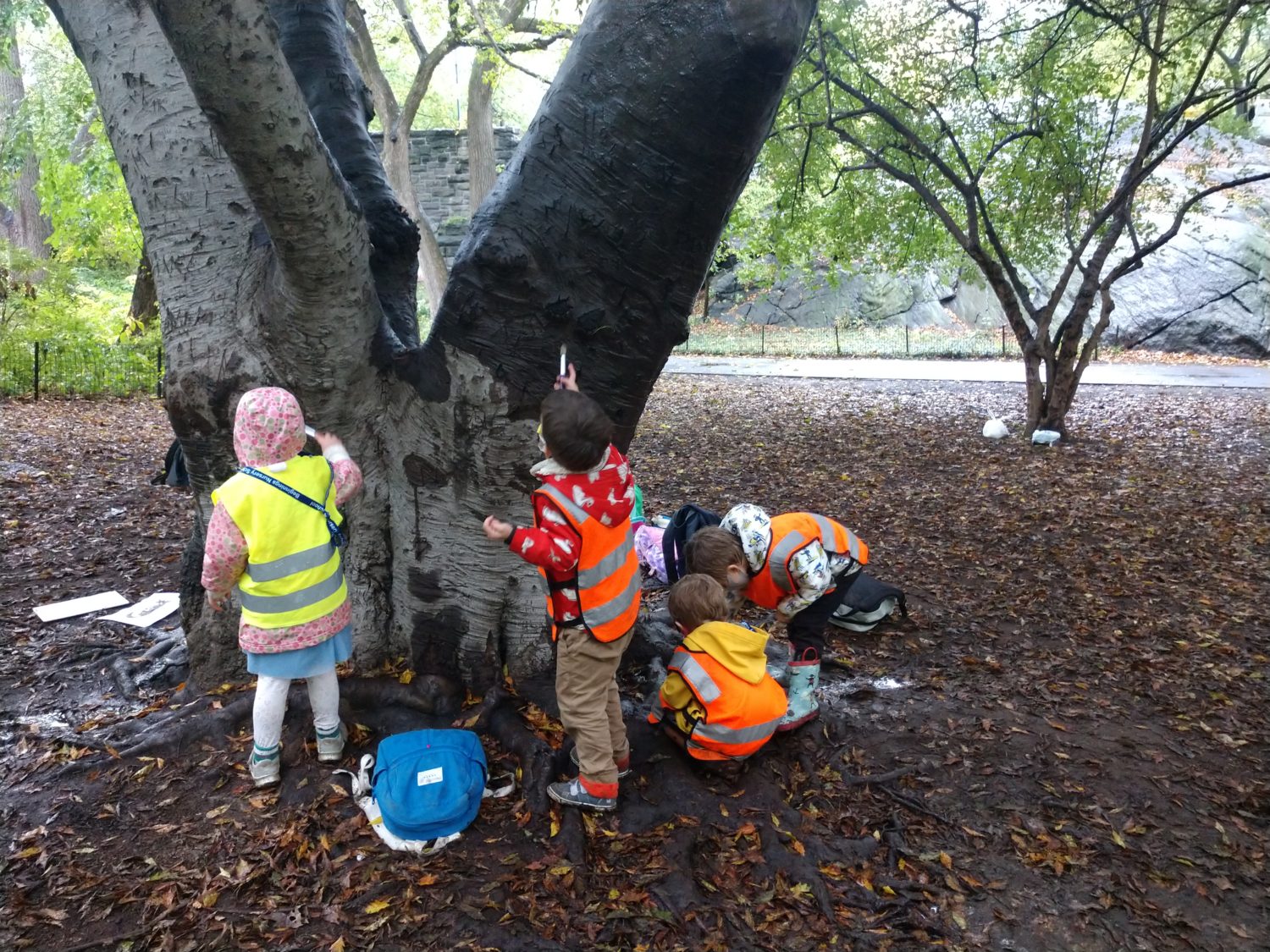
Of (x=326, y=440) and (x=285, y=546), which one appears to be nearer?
(x=285, y=546)

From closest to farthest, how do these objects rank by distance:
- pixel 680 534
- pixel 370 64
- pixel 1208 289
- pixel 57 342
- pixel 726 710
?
pixel 726 710 < pixel 680 534 < pixel 57 342 < pixel 370 64 < pixel 1208 289

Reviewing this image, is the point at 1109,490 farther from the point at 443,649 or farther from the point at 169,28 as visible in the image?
the point at 169,28

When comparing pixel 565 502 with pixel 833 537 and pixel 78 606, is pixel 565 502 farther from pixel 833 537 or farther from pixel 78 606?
pixel 78 606

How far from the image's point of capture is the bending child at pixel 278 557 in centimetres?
277

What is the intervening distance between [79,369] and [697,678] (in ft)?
43.3

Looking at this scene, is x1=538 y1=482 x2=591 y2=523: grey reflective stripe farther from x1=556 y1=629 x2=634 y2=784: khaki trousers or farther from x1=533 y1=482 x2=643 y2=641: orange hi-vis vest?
x1=556 y1=629 x2=634 y2=784: khaki trousers

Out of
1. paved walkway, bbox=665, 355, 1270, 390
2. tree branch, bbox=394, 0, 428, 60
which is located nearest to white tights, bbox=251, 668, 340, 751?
paved walkway, bbox=665, 355, 1270, 390

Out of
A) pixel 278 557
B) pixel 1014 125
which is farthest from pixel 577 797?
pixel 1014 125


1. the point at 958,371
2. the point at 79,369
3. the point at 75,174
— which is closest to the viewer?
the point at 79,369

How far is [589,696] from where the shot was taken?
2.85 metres

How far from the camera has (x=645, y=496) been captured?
7.62 metres

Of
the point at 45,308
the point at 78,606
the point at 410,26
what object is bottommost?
the point at 78,606

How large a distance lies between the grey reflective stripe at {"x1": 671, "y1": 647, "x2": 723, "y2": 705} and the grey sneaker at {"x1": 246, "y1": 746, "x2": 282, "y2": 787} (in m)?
1.46

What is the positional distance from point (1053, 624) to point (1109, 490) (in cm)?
358
